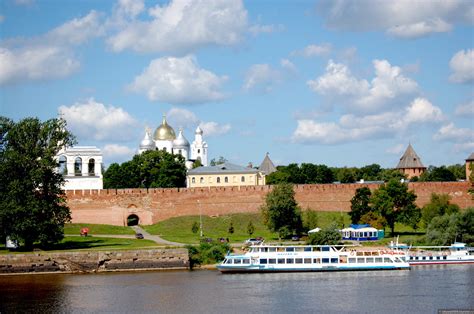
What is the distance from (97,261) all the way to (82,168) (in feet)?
94.0

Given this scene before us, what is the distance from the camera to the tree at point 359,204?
64.1 m

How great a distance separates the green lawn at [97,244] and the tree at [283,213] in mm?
7503

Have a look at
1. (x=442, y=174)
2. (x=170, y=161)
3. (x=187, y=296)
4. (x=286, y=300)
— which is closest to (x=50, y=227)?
(x=187, y=296)

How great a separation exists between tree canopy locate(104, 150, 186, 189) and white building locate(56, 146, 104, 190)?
7.27 m

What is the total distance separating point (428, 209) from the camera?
207 feet

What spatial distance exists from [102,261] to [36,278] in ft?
12.4

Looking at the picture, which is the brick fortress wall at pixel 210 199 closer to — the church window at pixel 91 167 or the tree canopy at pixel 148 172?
the church window at pixel 91 167

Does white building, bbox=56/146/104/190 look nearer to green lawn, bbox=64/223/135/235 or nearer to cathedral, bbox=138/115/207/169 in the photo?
green lawn, bbox=64/223/135/235

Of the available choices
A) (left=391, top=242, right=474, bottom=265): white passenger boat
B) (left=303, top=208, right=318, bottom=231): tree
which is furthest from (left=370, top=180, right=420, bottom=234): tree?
(left=391, top=242, right=474, bottom=265): white passenger boat

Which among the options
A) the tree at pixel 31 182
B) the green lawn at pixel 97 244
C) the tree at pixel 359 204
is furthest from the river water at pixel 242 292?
the tree at pixel 359 204

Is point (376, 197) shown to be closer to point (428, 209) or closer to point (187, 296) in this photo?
point (428, 209)

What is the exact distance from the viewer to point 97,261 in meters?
47.8

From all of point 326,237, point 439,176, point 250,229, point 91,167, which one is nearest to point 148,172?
point 91,167

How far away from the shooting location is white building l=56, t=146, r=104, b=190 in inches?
2953
